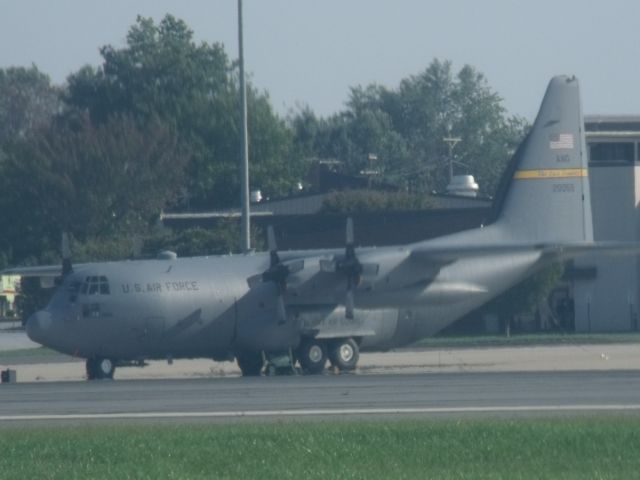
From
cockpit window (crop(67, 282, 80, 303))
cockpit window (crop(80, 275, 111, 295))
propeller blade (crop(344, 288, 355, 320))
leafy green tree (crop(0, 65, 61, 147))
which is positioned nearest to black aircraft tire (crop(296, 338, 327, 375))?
propeller blade (crop(344, 288, 355, 320))

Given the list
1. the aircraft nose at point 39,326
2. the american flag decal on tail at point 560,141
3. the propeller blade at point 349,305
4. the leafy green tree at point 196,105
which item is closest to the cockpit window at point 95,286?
the aircraft nose at point 39,326

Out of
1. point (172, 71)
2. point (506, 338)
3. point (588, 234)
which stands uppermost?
point (172, 71)

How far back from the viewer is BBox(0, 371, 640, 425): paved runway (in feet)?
73.2

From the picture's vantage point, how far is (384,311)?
37.6 m

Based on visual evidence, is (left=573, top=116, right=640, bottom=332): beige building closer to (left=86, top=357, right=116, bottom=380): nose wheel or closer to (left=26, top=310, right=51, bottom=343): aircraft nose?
(left=86, top=357, right=116, bottom=380): nose wheel

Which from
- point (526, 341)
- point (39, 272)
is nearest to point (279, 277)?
point (39, 272)

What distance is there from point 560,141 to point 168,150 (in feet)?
132

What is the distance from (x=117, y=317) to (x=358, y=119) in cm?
9720

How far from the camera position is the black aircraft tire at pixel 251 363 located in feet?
121

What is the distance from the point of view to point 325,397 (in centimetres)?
2530

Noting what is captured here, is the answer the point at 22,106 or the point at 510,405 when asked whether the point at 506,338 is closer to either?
the point at 510,405

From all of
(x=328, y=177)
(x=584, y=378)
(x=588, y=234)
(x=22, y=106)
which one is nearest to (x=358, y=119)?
(x=328, y=177)

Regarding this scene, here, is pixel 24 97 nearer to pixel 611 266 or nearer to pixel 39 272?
pixel 611 266

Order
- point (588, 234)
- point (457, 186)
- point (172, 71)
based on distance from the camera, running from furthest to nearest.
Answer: point (172, 71), point (457, 186), point (588, 234)
